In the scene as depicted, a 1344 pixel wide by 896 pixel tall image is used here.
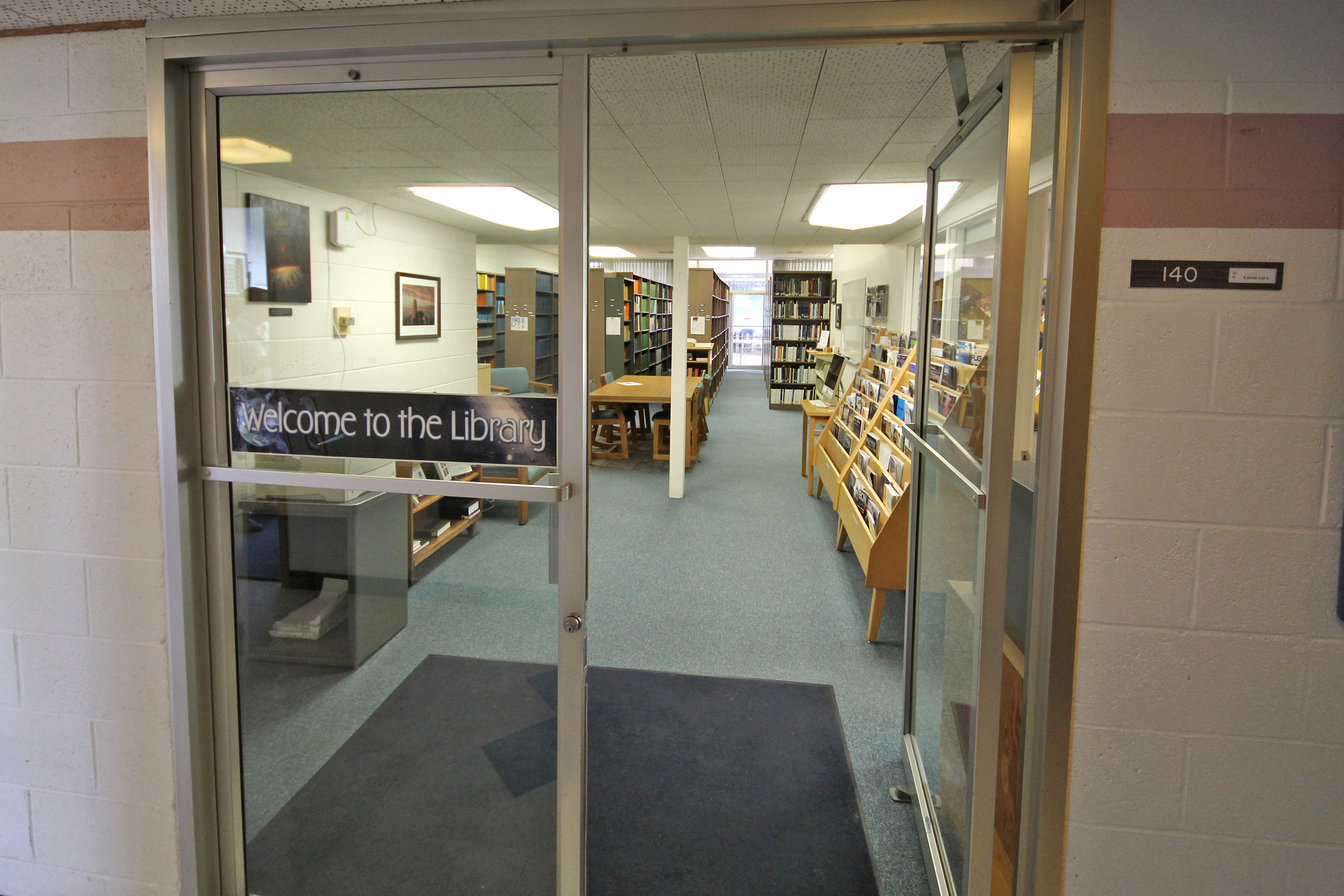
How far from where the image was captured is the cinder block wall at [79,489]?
5.68ft

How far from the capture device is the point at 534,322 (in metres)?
1.67

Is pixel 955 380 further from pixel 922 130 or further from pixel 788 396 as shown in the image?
pixel 788 396

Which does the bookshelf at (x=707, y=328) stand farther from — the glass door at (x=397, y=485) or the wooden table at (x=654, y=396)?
the glass door at (x=397, y=485)

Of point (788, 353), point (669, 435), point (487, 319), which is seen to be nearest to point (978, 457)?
point (487, 319)

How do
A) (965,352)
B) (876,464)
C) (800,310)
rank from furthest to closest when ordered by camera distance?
(800,310), (876,464), (965,352)

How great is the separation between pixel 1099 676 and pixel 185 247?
2211mm

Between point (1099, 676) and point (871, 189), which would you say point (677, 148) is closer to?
point (871, 189)

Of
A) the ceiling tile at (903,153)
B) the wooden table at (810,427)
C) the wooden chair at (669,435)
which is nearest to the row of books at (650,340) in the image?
the wooden chair at (669,435)

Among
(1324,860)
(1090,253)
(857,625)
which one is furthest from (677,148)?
(1324,860)

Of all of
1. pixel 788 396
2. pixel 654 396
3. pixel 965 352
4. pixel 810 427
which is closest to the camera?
pixel 965 352

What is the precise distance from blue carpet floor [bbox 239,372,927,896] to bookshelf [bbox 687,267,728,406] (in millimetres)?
3055

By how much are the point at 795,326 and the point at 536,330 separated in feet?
39.4

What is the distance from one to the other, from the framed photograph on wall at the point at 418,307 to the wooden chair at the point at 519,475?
33cm

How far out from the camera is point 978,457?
1709mm
